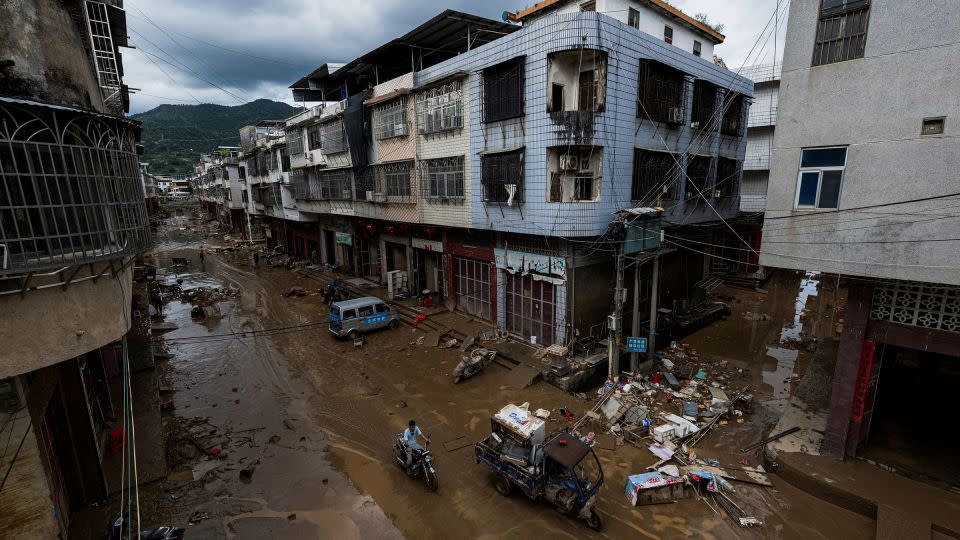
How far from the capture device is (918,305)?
7988 millimetres

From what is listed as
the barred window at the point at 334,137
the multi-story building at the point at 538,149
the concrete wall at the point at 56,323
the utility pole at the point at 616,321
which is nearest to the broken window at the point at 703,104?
the multi-story building at the point at 538,149

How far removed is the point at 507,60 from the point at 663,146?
7.24 metres

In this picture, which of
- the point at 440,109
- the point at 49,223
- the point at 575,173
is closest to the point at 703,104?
the point at 575,173

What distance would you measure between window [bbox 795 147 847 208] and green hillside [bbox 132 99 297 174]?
17060 cm

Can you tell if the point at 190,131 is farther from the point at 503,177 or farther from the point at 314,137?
the point at 503,177

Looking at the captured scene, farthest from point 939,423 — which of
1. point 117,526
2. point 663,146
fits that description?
point 117,526

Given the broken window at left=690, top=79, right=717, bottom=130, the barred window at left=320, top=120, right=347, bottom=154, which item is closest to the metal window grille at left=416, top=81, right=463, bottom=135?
the barred window at left=320, top=120, right=347, bottom=154

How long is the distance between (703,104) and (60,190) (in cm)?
2097

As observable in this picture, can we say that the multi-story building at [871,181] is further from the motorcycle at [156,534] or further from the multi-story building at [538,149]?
the motorcycle at [156,534]

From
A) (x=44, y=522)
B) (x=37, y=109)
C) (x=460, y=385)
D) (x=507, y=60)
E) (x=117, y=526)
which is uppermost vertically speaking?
(x=507, y=60)

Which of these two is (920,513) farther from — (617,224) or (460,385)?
(460,385)

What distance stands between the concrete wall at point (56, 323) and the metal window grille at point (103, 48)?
4436 mm

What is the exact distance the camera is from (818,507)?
27.6ft

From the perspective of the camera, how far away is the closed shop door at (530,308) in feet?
52.6
